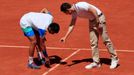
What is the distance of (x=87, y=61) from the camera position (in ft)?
45.2

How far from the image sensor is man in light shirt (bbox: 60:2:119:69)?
12.2 metres

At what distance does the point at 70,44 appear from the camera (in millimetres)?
15547

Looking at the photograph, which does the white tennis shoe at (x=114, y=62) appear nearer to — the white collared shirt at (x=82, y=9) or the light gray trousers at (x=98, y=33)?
the light gray trousers at (x=98, y=33)

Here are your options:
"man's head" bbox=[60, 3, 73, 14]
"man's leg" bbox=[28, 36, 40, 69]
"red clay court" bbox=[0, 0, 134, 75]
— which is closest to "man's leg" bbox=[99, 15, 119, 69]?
"red clay court" bbox=[0, 0, 134, 75]

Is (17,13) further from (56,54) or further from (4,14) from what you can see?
(56,54)

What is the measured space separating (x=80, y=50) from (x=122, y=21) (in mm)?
3725

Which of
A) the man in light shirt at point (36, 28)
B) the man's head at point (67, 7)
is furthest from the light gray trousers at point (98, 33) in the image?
the man in light shirt at point (36, 28)

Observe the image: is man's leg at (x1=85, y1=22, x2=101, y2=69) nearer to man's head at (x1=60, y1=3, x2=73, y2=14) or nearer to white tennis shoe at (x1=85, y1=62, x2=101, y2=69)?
white tennis shoe at (x1=85, y1=62, x2=101, y2=69)

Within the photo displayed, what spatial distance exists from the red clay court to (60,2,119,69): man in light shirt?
0.95 feet

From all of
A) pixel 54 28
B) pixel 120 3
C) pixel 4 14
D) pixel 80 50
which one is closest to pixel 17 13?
pixel 4 14

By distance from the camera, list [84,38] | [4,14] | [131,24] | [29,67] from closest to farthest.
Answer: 1. [29,67]
2. [84,38]
3. [131,24]
4. [4,14]

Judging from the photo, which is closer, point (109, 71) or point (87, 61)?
point (109, 71)

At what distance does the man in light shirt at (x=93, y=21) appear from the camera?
12.2 metres

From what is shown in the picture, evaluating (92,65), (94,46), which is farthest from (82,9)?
(92,65)
